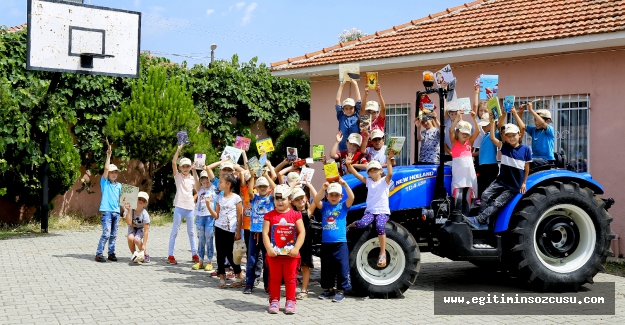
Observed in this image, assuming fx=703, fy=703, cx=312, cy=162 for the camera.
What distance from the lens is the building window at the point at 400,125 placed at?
Answer: 14477 millimetres

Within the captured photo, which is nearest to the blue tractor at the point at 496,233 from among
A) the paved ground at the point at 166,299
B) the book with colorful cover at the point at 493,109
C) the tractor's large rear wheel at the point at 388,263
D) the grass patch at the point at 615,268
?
the tractor's large rear wheel at the point at 388,263

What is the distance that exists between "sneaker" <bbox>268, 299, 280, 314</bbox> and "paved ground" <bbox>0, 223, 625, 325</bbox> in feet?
0.31

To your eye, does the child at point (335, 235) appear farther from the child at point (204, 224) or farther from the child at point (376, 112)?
the child at point (204, 224)

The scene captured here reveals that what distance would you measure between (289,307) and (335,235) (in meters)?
0.99

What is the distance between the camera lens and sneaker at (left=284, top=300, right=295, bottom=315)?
7293mm

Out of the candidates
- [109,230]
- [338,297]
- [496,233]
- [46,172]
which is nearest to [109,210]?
[109,230]

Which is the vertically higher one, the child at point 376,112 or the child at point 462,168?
the child at point 376,112

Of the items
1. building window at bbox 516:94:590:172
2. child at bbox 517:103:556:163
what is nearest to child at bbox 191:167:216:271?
child at bbox 517:103:556:163

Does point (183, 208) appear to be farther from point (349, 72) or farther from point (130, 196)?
point (349, 72)

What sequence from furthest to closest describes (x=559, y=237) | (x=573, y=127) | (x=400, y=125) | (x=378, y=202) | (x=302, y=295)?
(x=400, y=125) < (x=573, y=127) < (x=559, y=237) < (x=302, y=295) < (x=378, y=202)

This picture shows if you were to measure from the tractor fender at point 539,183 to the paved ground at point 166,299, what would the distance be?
47.2 inches

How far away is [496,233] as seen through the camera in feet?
27.0

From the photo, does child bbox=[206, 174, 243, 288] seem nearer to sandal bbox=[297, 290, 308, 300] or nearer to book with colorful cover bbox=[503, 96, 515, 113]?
sandal bbox=[297, 290, 308, 300]

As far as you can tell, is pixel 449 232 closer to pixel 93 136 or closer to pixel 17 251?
pixel 17 251
